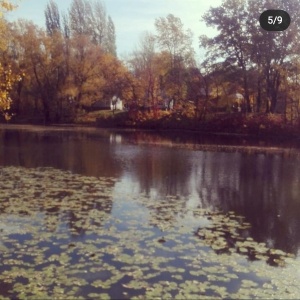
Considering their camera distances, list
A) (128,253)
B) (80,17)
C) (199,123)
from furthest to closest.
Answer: (80,17), (199,123), (128,253)

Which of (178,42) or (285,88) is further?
(178,42)

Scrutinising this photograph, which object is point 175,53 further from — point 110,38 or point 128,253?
point 128,253

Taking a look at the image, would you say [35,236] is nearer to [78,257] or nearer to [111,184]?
[78,257]

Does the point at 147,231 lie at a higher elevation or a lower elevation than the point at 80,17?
lower

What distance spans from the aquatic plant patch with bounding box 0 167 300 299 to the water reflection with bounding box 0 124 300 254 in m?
0.56

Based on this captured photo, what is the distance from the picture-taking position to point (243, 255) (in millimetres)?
8789

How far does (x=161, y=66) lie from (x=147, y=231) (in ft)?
151

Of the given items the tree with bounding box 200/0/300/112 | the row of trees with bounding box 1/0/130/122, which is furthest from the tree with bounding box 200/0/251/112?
the row of trees with bounding box 1/0/130/122

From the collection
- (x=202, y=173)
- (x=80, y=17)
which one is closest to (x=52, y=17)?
(x=80, y=17)

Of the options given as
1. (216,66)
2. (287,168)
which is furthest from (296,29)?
(287,168)

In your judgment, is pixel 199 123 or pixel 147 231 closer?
pixel 147 231

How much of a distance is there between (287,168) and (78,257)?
15464 mm

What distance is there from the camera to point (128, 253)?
Answer: 8.61m

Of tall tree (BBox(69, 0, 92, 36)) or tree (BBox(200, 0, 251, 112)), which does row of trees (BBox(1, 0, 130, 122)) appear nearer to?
tall tree (BBox(69, 0, 92, 36))
